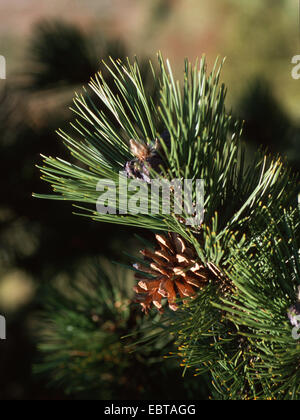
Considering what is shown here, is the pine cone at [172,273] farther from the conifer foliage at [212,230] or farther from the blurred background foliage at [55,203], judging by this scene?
the blurred background foliage at [55,203]

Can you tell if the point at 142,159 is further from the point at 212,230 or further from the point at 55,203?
the point at 55,203

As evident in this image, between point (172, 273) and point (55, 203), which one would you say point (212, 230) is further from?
point (55, 203)

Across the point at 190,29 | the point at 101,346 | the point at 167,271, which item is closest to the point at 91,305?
the point at 101,346

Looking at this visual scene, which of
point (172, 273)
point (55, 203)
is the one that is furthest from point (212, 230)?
point (55, 203)

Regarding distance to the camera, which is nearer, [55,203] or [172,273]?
[172,273]

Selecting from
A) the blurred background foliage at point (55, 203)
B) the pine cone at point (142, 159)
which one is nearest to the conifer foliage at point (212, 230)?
the pine cone at point (142, 159)

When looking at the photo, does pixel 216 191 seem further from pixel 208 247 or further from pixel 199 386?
pixel 199 386
